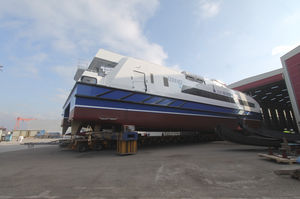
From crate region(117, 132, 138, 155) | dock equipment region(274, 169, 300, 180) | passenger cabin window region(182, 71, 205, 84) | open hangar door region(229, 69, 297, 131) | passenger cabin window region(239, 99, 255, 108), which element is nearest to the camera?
dock equipment region(274, 169, 300, 180)

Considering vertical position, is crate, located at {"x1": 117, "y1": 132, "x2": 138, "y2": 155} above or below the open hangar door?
below

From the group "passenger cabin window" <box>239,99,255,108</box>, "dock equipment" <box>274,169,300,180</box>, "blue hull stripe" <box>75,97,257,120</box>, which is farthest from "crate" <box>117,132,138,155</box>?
"passenger cabin window" <box>239,99,255,108</box>

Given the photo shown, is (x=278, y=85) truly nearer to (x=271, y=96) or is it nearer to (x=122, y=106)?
(x=271, y=96)

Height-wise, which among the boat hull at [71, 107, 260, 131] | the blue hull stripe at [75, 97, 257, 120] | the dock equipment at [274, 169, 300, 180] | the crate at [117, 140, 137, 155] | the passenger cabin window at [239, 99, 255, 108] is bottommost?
the dock equipment at [274, 169, 300, 180]

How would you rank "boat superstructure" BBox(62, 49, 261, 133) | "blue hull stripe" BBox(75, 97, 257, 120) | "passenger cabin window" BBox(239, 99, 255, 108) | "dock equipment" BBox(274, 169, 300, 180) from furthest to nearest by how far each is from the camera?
"passenger cabin window" BBox(239, 99, 255, 108)
"boat superstructure" BBox(62, 49, 261, 133)
"blue hull stripe" BBox(75, 97, 257, 120)
"dock equipment" BBox(274, 169, 300, 180)

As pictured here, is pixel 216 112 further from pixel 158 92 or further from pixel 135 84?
pixel 135 84

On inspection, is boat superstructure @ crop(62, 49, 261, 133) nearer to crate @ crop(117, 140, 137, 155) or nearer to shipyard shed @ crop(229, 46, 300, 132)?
crate @ crop(117, 140, 137, 155)

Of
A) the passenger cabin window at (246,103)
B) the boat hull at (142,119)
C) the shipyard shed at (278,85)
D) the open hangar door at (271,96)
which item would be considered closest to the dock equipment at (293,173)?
the boat hull at (142,119)

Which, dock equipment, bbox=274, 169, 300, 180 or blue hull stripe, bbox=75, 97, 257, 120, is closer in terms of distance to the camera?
dock equipment, bbox=274, 169, 300, 180

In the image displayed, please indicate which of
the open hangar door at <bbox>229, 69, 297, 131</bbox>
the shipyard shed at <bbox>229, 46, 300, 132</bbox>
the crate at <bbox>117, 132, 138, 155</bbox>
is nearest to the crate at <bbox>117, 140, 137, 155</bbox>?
the crate at <bbox>117, 132, 138, 155</bbox>

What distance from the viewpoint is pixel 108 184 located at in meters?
2.43

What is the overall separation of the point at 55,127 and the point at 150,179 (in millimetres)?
43279

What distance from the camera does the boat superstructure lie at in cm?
530

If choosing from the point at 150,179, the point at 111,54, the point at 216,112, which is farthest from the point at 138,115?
the point at 111,54
